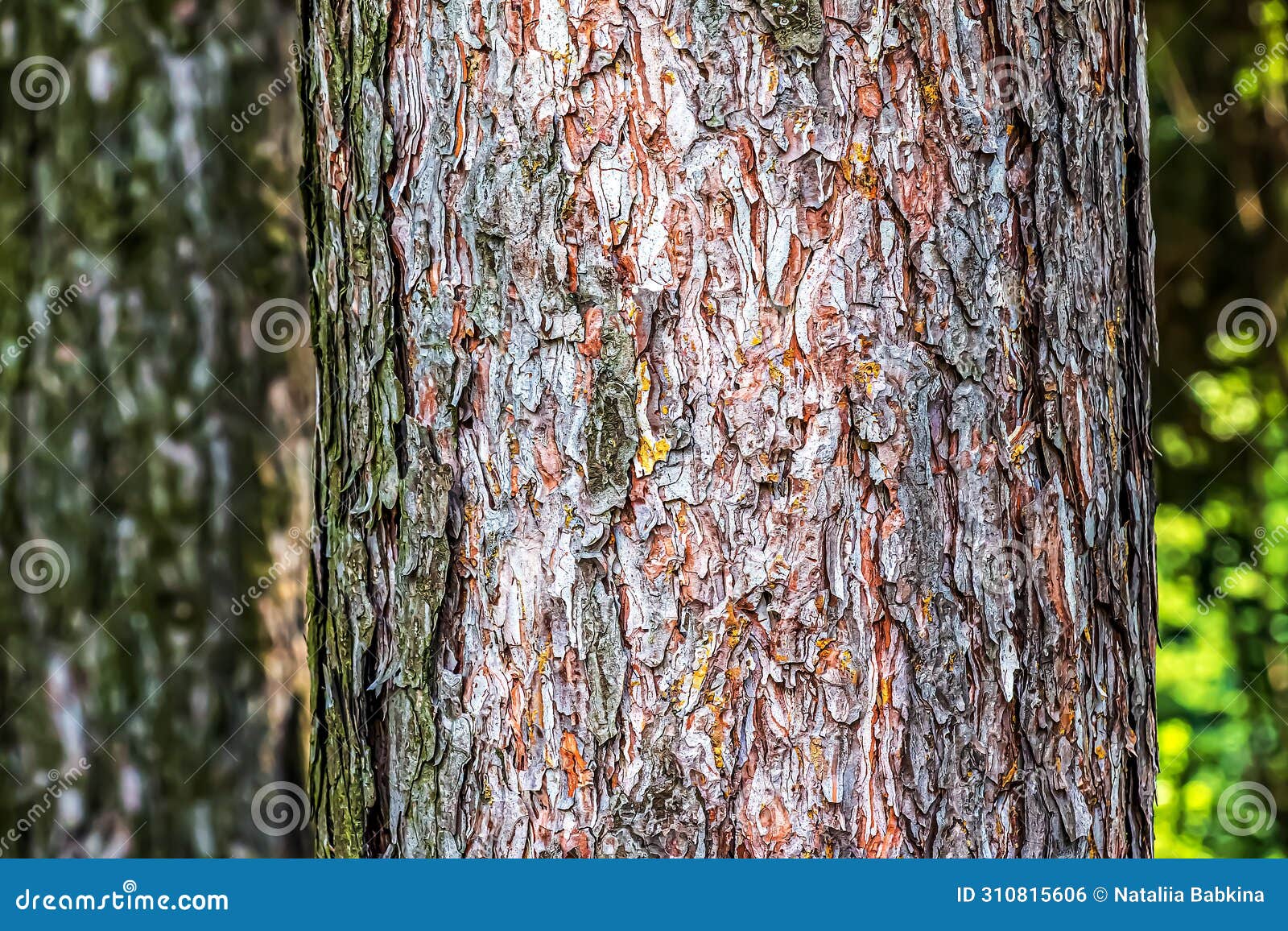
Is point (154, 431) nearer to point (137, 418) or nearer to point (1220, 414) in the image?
point (137, 418)

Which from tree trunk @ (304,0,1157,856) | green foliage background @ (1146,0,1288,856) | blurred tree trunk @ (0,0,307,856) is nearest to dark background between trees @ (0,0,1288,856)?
blurred tree trunk @ (0,0,307,856)

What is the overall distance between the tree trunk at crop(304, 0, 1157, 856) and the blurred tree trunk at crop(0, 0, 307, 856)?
4.25 ft

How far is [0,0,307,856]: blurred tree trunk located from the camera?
7.34 feet

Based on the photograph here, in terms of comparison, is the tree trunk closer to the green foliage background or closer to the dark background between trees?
the dark background between trees

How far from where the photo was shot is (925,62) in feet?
3.38

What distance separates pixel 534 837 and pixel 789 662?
33cm

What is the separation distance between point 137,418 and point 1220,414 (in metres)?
3.54

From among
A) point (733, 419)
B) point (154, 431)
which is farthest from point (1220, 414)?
point (154, 431)

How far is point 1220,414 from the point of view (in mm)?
3738

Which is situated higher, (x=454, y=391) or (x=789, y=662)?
(x=454, y=391)

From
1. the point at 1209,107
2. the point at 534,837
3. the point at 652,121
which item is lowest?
the point at 534,837

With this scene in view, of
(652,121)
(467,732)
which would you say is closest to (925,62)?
(652,121)

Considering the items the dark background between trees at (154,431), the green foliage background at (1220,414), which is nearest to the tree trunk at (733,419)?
the dark background between trees at (154,431)

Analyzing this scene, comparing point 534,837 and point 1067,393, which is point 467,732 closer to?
point 534,837
